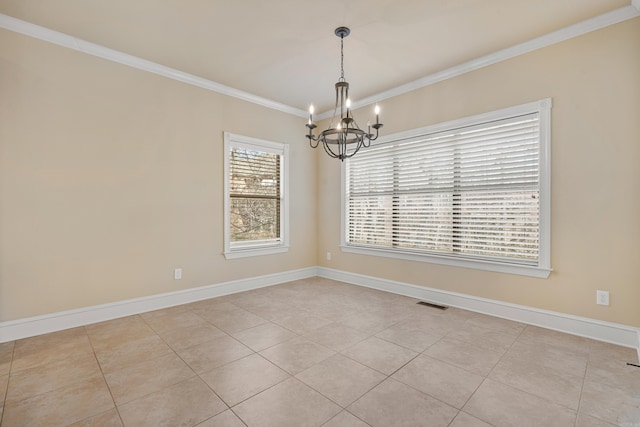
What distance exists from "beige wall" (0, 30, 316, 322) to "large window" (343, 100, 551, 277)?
216 cm

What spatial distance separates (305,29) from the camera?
110 inches

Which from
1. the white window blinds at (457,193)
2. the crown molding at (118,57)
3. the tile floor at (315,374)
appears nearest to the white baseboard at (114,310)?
the tile floor at (315,374)

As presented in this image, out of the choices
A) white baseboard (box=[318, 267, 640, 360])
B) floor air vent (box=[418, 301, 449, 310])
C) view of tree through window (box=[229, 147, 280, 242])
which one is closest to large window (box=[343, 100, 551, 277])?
white baseboard (box=[318, 267, 640, 360])

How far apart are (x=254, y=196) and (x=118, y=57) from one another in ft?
7.41

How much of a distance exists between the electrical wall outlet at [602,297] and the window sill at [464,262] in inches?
15.4

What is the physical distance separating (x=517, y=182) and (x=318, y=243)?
3.17 m

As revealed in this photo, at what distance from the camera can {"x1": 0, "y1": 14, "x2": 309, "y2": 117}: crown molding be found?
108 inches

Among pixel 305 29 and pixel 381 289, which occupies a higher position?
pixel 305 29

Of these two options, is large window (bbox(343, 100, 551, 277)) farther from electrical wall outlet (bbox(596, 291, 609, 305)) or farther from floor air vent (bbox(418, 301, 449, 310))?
floor air vent (bbox(418, 301, 449, 310))

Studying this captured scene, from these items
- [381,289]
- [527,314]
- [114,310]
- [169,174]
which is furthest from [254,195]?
[527,314]

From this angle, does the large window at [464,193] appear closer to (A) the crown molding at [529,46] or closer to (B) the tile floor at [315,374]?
(A) the crown molding at [529,46]

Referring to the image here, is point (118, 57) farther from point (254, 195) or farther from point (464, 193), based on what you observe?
point (464, 193)

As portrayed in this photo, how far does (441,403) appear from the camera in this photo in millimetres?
1857

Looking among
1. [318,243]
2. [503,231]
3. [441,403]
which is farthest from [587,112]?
[318,243]
